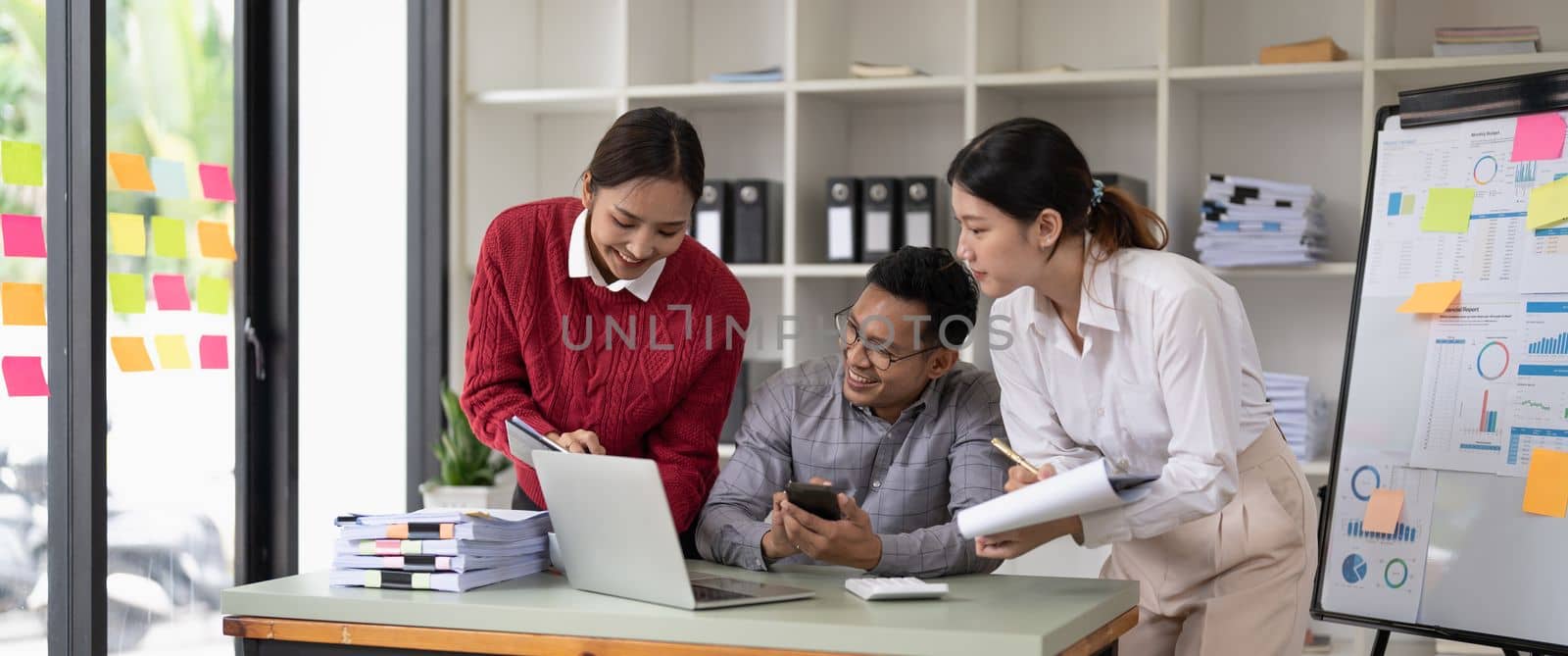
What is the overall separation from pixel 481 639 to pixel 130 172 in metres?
1.71

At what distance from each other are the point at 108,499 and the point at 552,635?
1649 millimetres

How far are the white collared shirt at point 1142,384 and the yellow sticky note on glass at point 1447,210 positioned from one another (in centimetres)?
64

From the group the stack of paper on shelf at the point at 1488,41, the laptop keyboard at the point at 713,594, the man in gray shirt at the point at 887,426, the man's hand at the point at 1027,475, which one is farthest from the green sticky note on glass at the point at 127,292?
the stack of paper on shelf at the point at 1488,41

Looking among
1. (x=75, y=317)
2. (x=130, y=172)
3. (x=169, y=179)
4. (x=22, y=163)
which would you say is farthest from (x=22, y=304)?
(x=169, y=179)

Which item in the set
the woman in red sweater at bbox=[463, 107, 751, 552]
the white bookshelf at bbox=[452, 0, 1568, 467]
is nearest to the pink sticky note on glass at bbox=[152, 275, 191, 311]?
the white bookshelf at bbox=[452, 0, 1568, 467]

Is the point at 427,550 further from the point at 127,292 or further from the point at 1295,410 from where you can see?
the point at 1295,410

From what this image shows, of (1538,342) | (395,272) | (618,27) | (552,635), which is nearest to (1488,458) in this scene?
(1538,342)

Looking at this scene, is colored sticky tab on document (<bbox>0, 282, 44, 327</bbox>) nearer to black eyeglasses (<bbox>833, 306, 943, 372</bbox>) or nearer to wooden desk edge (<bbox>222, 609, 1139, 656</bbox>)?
wooden desk edge (<bbox>222, 609, 1139, 656</bbox>)

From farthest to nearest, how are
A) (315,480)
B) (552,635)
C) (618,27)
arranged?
(618,27) < (315,480) < (552,635)

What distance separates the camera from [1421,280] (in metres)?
2.39

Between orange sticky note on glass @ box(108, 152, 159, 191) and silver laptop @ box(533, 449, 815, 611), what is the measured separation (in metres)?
1.56

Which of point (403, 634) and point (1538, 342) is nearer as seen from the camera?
point (403, 634)

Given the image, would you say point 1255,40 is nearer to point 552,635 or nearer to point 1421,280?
Answer: point 1421,280

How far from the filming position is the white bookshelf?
3.42 metres
